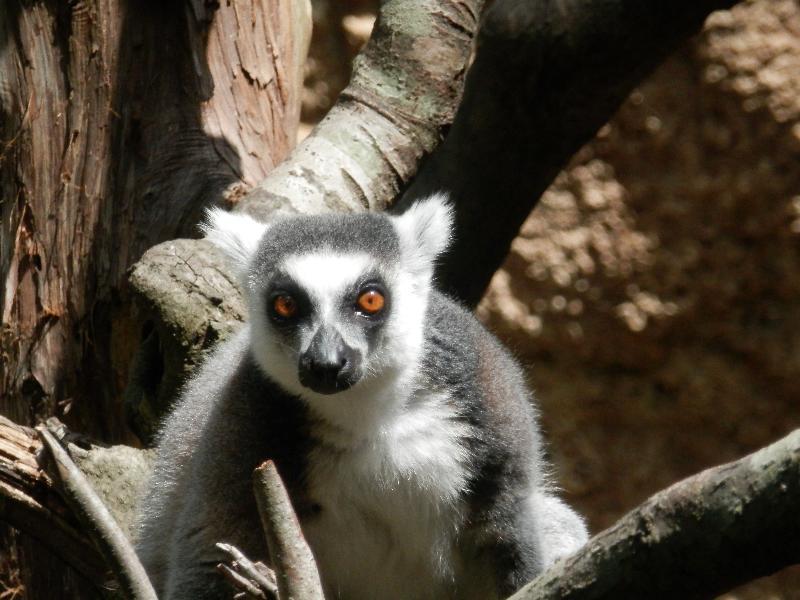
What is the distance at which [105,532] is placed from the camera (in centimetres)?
265

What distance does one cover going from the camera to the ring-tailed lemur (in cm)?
353

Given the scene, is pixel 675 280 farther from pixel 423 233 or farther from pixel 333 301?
pixel 333 301

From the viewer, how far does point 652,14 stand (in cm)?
489

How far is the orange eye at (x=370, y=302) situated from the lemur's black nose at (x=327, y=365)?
23cm

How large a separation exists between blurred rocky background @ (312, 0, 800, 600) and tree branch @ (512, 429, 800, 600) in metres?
4.98

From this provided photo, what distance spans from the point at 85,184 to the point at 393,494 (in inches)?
90.7

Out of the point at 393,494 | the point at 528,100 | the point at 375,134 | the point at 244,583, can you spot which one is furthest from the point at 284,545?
the point at 528,100

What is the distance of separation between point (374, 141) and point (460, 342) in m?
1.74

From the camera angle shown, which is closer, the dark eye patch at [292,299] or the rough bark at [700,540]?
the rough bark at [700,540]

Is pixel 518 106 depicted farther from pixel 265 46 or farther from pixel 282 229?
pixel 282 229

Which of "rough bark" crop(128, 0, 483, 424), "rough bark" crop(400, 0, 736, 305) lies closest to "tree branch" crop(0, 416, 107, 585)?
"rough bark" crop(128, 0, 483, 424)

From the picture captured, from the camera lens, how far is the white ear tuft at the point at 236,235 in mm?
3939

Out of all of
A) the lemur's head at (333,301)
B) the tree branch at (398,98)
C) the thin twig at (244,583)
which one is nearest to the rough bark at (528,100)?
the tree branch at (398,98)

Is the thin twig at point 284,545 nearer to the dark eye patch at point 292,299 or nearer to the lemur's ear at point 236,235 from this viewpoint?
the dark eye patch at point 292,299
